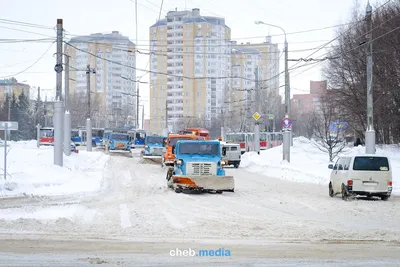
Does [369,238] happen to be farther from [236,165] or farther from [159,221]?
[236,165]

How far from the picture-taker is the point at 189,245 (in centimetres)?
1141

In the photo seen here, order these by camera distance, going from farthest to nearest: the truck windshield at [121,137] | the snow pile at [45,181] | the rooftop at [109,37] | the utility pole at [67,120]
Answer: the rooftop at [109,37] → the truck windshield at [121,137] → the utility pole at [67,120] → the snow pile at [45,181]

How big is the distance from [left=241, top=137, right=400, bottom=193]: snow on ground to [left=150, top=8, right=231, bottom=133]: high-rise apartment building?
66321mm

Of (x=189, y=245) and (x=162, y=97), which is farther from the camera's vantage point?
(x=162, y=97)

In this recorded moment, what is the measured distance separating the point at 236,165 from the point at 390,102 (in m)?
13.4

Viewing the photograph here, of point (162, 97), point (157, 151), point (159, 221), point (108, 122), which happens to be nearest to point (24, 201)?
point (159, 221)

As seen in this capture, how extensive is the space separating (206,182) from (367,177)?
6.12 meters

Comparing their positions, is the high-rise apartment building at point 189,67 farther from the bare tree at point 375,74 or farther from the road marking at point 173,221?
the road marking at point 173,221

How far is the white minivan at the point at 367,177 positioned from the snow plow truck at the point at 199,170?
15.3 feet

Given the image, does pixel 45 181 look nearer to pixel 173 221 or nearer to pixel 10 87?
pixel 173 221

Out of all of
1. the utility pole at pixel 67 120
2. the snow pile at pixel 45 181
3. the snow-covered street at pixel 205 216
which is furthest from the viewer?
the utility pole at pixel 67 120

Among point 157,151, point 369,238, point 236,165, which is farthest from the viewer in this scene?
point 157,151

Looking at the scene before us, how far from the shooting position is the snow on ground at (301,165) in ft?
116

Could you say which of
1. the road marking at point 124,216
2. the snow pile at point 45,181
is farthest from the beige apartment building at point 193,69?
the road marking at point 124,216
